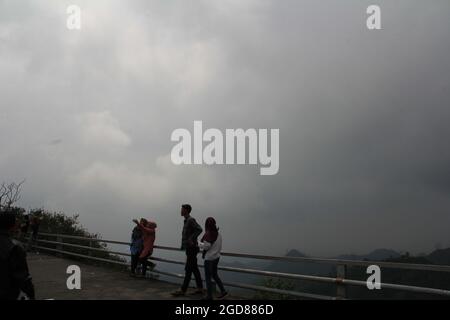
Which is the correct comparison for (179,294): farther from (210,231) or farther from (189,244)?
(210,231)

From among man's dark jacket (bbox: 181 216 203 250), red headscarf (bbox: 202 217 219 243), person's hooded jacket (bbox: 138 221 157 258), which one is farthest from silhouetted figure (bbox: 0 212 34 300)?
person's hooded jacket (bbox: 138 221 157 258)

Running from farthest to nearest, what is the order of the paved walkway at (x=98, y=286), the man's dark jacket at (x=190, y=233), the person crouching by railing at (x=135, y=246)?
the person crouching by railing at (x=135, y=246)
the paved walkway at (x=98, y=286)
the man's dark jacket at (x=190, y=233)

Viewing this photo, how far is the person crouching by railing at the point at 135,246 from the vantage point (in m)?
13.7

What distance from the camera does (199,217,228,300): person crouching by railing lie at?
933 centimetres

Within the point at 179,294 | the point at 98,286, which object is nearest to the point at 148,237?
the point at 98,286

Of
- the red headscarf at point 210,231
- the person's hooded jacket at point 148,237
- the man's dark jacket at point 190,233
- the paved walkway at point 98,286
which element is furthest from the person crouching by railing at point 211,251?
the person's hooded jacket at point 148,237

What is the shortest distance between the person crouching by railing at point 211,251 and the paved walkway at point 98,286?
800mm

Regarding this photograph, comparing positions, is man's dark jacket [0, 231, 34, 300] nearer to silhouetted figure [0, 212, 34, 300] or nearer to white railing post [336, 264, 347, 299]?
silhouetted figure [0, 212, 34, 300]

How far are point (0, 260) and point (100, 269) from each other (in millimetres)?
11501

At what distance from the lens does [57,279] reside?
526 inches

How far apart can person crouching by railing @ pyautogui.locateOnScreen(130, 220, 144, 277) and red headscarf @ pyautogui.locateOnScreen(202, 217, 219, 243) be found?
473cm

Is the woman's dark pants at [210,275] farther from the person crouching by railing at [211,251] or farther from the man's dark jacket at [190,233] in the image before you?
the man's dark jacket at [190,233]
